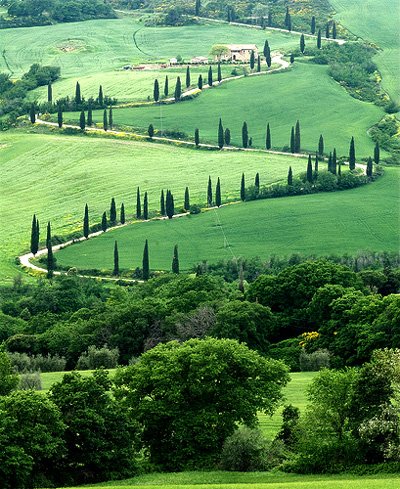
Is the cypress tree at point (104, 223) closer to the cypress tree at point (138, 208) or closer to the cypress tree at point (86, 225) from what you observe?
the cypress tree at point (86, 225)

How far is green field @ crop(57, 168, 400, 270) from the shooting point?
531ft

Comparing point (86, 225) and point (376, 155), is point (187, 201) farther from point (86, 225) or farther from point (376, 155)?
point (376, 155)

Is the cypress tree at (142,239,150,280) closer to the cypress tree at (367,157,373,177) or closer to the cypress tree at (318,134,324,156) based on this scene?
the cypress tree at (367,157,373,177)

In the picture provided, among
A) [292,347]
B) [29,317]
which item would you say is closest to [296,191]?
[29,317]

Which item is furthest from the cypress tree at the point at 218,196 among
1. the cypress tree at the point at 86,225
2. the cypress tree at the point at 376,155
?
the cypress tree at the point at 376,155

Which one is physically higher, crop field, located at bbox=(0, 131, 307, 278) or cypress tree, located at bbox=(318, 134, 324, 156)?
cypress tree, located at bbox=(318, 134, 324, 156)

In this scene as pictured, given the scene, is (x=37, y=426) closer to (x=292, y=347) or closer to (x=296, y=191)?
(x=292, y=347)

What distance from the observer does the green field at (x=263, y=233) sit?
161750 millimetres

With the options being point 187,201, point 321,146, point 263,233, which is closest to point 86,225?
point 187,201

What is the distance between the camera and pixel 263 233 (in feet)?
553

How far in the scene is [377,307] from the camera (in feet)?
333

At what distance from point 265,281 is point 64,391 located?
45544 millimetres

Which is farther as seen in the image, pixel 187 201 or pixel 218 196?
pixel 218 196

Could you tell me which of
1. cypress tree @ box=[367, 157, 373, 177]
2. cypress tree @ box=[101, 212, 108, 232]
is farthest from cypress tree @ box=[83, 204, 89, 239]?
cypress tree @ box=[367, 157, 373, 177]
